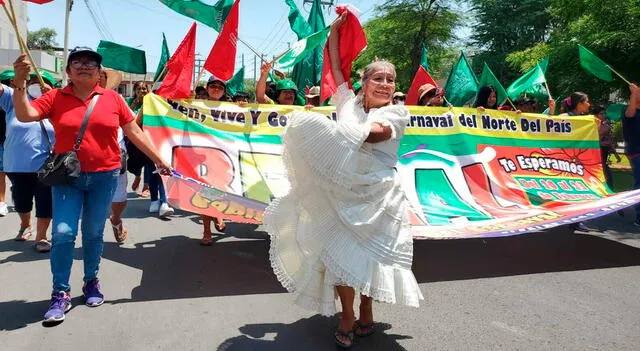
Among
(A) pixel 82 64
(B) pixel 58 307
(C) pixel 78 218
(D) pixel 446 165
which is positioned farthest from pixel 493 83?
(B) pixel 58 307

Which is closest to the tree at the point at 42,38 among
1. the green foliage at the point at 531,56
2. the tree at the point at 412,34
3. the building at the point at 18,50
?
the building at the point at 18,50

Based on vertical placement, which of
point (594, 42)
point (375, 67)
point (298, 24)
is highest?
point (594, 42)

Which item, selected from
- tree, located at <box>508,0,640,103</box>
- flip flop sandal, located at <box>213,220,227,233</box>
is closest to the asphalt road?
flip flop sandal, located at <box>213,220,227,233</box>

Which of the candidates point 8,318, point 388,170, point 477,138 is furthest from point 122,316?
point 477,138

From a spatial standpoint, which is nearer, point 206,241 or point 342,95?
point 342,95

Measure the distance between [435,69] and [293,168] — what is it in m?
29.6

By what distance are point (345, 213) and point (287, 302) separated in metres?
1.32

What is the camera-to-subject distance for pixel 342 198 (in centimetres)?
291

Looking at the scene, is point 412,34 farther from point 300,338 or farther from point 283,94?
point 300,338

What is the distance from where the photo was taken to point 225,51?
19.1 ft

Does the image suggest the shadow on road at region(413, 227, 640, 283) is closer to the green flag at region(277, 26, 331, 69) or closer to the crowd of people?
the crowd of people

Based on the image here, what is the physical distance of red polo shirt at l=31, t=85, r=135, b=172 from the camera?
334cm

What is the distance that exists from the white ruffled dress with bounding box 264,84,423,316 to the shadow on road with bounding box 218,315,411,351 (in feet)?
1.26

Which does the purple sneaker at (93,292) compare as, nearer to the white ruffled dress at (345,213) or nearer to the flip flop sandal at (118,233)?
the white ruffled dress at (345,213)
